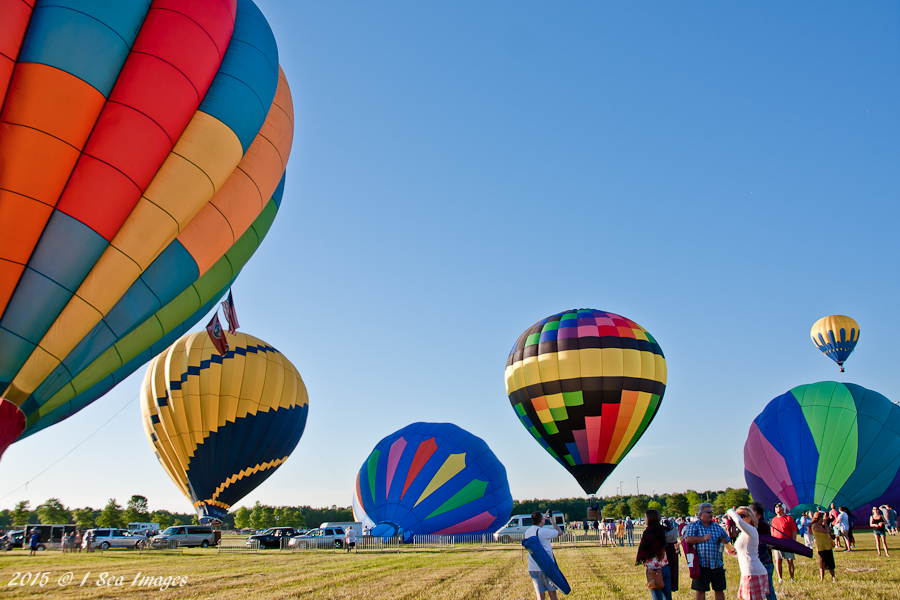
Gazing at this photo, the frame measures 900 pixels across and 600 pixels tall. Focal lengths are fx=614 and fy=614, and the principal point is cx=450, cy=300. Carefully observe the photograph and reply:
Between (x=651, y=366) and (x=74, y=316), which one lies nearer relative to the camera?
(x=74, y=316)

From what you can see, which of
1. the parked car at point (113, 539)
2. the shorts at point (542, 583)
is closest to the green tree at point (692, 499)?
the parked car at point (113, 539)

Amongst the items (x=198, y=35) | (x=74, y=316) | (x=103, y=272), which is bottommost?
(x=74, y=316)

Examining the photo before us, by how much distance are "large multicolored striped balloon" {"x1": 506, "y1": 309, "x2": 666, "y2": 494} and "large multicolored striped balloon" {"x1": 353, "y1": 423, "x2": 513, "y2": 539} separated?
2695mm

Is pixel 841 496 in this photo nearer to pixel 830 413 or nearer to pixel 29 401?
pixel 830 413

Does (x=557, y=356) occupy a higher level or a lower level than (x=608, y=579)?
higher

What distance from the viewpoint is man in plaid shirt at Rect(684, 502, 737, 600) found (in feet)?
19.5

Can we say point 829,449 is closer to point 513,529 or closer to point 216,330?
point 513,529

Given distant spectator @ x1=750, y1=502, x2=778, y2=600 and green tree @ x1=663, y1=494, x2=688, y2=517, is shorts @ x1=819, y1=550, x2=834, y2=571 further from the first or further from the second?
green tree @ x1=663, y1=494, x2=688, y2=517

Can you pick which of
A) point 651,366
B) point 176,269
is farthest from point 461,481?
point 176,269

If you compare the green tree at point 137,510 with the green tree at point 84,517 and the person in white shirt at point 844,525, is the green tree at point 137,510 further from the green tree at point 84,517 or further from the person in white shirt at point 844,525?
the person in white shirt at point 844,525

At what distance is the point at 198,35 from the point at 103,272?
3.80 m

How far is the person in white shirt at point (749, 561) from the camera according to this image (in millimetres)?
5312

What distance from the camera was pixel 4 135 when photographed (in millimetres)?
7621

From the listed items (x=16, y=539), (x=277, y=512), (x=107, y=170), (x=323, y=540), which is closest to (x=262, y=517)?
(x=277, y=512)
